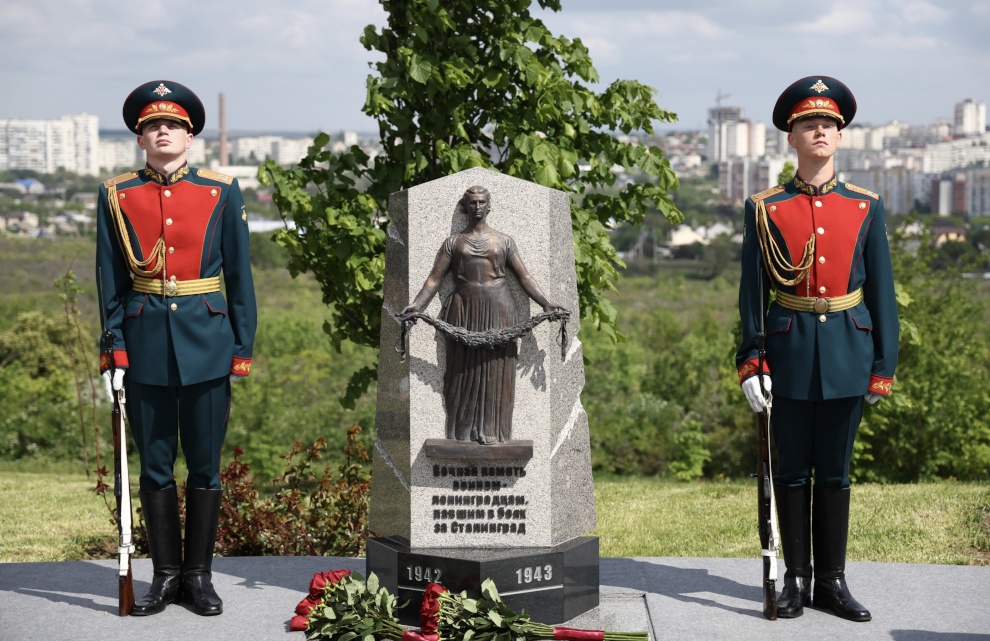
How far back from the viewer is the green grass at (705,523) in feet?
23.1

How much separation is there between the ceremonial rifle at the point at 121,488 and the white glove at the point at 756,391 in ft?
8.21

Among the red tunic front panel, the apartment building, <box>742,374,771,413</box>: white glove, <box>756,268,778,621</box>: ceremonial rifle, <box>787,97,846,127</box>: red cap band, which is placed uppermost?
the apartment building

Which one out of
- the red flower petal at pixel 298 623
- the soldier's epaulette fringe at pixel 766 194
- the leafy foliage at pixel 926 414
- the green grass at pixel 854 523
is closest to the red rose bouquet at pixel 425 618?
the red flower petal at pixel 298 623

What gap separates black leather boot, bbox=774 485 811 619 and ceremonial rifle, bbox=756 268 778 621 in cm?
8

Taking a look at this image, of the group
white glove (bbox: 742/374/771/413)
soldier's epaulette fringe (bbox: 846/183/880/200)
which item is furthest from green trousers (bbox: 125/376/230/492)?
soldier's epaulette fringe (bbox: 846/183/880/200)

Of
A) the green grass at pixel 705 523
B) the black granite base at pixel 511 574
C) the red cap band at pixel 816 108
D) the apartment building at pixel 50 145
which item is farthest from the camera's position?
the apartment building at pixel 50 145

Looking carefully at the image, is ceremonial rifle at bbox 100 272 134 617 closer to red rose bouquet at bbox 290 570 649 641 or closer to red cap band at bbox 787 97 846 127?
red rose bouquet at bbox 290 570 649 641

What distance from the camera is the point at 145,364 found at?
5062mm

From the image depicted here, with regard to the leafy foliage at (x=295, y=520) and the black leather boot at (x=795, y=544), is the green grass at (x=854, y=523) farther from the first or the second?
the black leather boot at (x=795, y=544)

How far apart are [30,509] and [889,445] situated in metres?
7.15

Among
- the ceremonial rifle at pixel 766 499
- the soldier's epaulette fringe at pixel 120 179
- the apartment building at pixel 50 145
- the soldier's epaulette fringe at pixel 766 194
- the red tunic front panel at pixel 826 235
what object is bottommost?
the ceremonial rifle at pixel 766 499

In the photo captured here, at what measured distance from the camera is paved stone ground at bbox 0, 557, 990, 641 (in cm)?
488

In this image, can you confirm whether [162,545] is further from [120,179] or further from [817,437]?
[817,437]

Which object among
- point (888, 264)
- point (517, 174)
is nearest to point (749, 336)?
point (888, 264)
